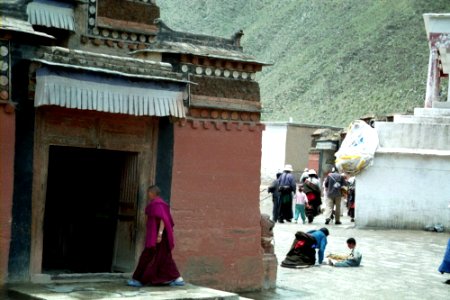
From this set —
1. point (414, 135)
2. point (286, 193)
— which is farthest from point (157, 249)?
point (286, 193)

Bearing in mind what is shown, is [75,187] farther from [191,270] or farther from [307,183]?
[307,183]

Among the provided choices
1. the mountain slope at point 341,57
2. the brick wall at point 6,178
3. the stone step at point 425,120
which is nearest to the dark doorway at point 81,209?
the brick wall at point 6,178

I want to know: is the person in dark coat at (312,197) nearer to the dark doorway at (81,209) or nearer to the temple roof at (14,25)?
the dark doorway at (81,209)

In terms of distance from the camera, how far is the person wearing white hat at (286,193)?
24.2m

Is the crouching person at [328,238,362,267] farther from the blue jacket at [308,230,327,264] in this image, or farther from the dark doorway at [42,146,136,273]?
the dark doorway at [42,146,136,273]

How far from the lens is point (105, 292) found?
1073cm

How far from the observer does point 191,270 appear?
12453mm

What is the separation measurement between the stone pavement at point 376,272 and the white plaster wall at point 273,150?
2171 centimetres

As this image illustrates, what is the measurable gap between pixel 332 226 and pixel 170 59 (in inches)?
469

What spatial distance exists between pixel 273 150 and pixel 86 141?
33.5 meters

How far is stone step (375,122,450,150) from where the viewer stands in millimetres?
22750

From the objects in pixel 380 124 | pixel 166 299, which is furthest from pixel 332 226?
pixel 166 299

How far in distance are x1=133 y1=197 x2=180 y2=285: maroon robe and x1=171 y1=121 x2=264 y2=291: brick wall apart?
0.79m

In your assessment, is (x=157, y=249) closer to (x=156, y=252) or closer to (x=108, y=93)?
(x=156, y=252)
